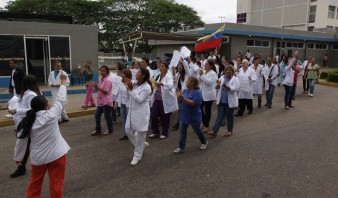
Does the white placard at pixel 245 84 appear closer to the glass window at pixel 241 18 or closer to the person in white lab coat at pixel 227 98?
the person in white lab coat at pixel 227 98

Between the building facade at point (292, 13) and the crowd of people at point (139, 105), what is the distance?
33458mm

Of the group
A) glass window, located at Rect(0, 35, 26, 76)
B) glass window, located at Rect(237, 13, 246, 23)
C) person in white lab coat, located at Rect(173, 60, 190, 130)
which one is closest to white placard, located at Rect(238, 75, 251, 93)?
person in white lab coat, located at Rect(173, 60, 190, 130)

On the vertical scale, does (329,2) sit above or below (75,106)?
above

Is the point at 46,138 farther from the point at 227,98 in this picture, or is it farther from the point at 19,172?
the point at 227,98

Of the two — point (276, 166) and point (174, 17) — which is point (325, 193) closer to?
point (276, 166)

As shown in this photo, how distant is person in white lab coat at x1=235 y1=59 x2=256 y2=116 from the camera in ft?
28.7

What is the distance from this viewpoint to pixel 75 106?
9.95 metres

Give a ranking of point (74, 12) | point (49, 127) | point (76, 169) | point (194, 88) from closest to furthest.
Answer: point (49, 127)
point (76, 169)
point (194, 88)
point (74, 12)

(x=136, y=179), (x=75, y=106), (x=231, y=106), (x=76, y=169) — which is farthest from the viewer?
(x=75, y=106)

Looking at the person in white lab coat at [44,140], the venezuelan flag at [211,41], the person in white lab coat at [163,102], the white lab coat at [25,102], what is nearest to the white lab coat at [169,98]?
the person in white lab coat at [163,102]

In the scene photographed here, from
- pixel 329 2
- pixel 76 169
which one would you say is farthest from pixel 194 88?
pixel 329 2

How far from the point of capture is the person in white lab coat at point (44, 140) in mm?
3162

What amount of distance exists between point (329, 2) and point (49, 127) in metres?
48.6

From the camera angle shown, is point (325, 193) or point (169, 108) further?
point (169, 108)
